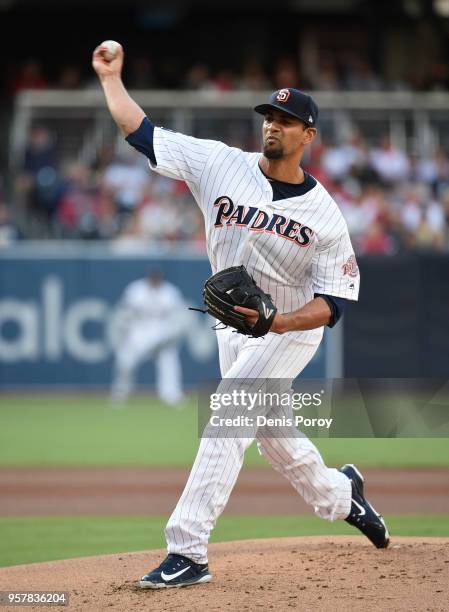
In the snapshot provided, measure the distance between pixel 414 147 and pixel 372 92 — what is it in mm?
1627

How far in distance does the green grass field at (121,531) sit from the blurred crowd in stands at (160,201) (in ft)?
29.9

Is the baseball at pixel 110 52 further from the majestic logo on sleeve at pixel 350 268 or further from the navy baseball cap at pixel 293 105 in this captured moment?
the majestic logo on sleeve at pixel 350 268

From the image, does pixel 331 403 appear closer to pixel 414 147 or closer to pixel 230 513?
pixel 230 513

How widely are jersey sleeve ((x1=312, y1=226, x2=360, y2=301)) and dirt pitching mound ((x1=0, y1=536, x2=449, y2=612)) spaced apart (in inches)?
50.4

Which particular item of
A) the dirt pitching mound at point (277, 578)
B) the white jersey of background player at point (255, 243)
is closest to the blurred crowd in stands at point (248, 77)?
the dirt pitching mound at point (277, 578)

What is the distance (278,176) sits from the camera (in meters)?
5.01

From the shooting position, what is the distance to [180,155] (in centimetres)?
493

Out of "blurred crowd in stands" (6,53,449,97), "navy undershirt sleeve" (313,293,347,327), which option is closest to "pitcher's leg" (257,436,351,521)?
"navy undershirt sleeve" (313,293,347,327)

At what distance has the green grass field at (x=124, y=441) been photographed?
10.3 meters

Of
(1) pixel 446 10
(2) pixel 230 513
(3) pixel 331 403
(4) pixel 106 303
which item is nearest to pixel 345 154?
(4) pixel 106 303

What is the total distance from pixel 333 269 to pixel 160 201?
1171 centimetres

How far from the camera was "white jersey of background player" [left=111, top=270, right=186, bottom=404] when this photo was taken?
15.1 metres

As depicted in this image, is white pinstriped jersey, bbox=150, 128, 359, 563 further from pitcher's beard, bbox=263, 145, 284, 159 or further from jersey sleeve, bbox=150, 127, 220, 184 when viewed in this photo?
pitcher's beard, bbox=263, 145, 284, 159

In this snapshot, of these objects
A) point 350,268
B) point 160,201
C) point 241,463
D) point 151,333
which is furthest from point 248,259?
point 160,201
